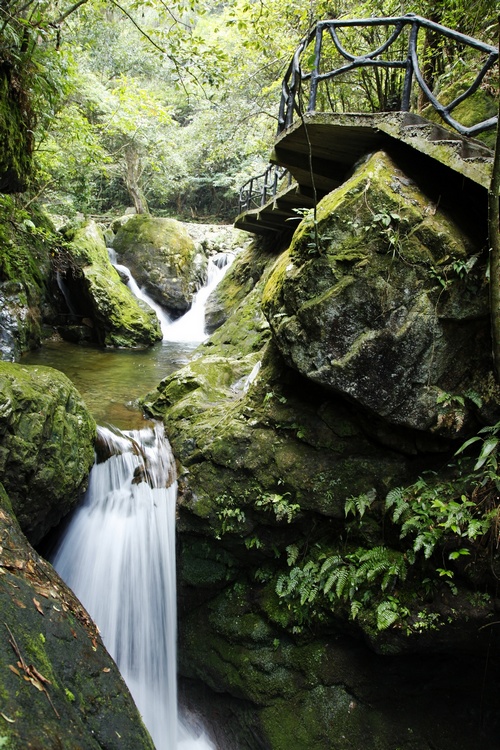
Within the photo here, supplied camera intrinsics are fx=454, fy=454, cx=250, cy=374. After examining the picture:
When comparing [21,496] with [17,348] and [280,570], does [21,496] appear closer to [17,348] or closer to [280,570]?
[280,570]

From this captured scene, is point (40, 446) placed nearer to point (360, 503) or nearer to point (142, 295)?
point (360, 503)

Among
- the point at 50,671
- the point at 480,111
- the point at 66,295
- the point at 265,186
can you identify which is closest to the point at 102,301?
the point at 66,295

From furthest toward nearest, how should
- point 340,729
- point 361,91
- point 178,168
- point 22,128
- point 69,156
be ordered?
point 178,168
point 69,156
point 361,91
point 22,128
point 340,729

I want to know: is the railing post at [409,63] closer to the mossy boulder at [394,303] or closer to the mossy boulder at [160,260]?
the mossy boulder at [394,303]

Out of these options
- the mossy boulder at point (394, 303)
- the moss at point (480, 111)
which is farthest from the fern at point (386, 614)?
the moss at point (480, 111)

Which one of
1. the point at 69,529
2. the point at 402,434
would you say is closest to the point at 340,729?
the point at 402,434

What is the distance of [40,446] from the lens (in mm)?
4652

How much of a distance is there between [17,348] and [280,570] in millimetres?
7788

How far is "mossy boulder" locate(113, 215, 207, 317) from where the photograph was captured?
53.3ft

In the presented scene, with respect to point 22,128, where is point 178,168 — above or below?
above

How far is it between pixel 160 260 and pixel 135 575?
1292 cm

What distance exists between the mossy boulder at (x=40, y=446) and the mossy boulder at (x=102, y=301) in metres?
7.67

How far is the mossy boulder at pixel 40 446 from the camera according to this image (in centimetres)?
435

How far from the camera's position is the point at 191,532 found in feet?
18.0
